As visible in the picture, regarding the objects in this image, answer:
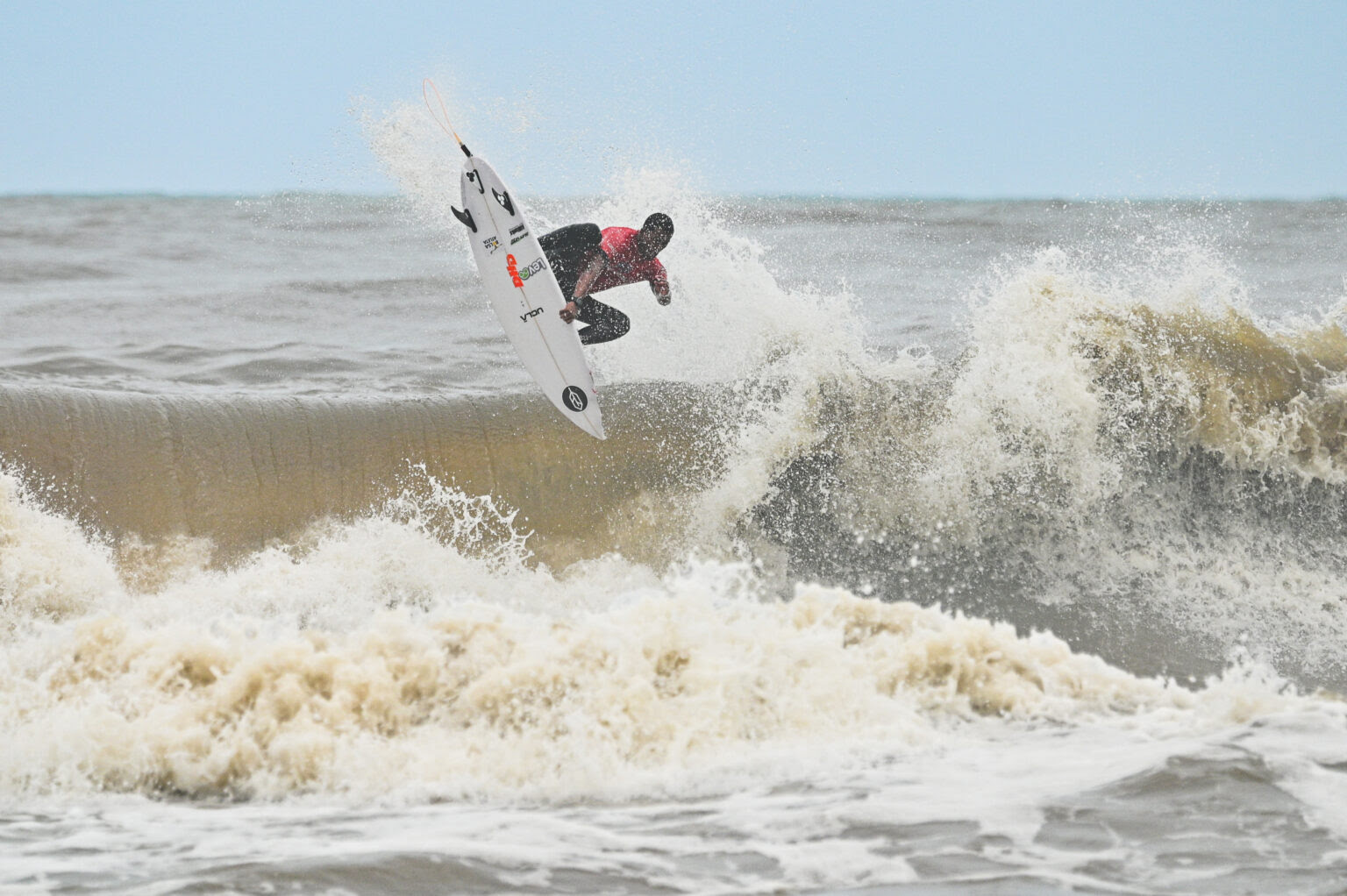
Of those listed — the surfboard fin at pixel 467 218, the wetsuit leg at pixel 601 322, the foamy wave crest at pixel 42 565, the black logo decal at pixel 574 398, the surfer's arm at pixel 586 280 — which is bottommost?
the foamy wave crest at pixel 42 565

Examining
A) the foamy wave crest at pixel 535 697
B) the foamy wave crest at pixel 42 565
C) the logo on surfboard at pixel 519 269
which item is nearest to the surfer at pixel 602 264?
the logo on surfboard at pixel 519 269

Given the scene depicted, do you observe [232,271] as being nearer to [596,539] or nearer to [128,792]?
[596,539]

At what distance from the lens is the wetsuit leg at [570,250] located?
6516 millimetres

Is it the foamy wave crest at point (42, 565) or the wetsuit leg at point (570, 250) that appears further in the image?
the wetsuit leg at point (570, 250)

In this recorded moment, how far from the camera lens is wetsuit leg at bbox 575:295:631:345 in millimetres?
6605

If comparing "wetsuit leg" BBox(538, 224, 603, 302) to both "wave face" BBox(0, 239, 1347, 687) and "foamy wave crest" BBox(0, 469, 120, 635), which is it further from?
"foamy wave crest" BBox(0, 469, 120, 635)

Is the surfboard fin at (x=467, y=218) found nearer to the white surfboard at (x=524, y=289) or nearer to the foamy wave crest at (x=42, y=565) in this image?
the white surfboard at (x=524, y=289)

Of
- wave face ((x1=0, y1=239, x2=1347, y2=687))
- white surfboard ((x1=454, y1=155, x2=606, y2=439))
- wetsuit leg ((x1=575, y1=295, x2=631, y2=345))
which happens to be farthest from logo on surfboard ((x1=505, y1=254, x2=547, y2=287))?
wave face ((x1=0, y1=239, x2=1347, y2=687))

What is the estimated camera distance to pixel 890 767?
156 inches

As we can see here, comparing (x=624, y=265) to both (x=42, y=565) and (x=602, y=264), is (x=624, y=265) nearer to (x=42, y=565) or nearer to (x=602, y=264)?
(x=602, y=264)

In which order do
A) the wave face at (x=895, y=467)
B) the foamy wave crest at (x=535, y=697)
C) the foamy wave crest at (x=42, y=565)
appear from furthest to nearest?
the wave face at (x=895, y=467)
the foamy wave crest at (x=42, y=565)
the foamy wave crest at (x=535, y=697)

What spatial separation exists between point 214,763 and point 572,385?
3194 millimetres

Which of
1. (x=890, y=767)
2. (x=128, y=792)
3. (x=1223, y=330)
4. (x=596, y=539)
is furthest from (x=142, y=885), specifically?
(x=1223, y=330)

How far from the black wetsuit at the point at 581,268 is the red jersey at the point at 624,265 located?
68mm
